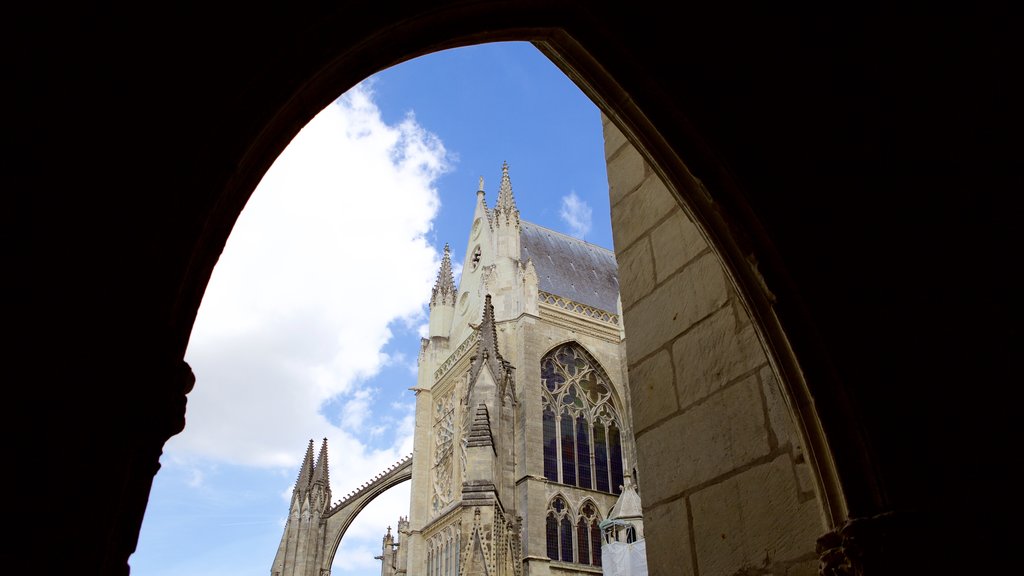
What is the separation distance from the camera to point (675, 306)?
299 centimetres

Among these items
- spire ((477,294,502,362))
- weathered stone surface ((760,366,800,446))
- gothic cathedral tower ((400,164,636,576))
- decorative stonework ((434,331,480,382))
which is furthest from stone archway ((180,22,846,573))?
decorative stonework ((434,331,480,382))

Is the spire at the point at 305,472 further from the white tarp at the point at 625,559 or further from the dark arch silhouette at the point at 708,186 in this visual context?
the dark arch silhouette at the point at 708,186

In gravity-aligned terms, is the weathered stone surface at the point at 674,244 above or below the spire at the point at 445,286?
below

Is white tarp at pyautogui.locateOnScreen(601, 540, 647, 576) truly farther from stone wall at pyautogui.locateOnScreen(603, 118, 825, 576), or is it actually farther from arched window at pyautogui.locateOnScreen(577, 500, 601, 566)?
stone wall at pyautogui.locateOnScreen(603, 118, 825, 576)

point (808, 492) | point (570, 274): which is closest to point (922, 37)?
point (808, 492)

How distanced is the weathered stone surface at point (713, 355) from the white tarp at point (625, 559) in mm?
10228

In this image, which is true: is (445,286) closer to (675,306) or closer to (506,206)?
(506,206)

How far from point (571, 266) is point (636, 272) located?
1996 centimetres

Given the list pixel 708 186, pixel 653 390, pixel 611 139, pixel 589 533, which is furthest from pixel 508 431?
pixel 708 186

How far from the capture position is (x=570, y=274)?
22688mm

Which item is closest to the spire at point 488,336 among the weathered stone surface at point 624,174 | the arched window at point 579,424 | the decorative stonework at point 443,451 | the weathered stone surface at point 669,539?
the arched window at point 579,424

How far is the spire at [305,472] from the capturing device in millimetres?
20516

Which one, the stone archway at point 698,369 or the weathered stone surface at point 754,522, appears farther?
the weathered stone surface at point 754,522

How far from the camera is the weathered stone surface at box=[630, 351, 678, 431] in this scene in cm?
290
